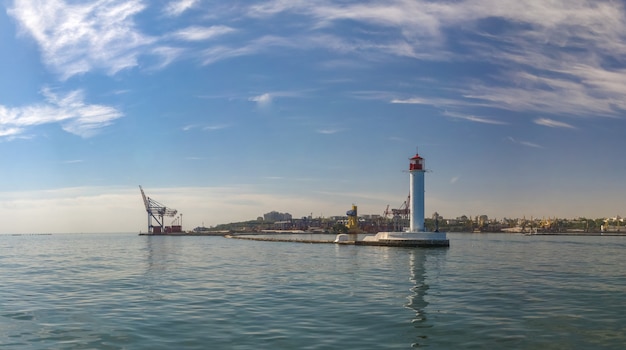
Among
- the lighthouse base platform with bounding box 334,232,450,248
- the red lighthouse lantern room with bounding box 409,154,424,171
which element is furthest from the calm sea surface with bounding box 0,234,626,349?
the red lighthouse lantern room with bounding box 409,154,424,171

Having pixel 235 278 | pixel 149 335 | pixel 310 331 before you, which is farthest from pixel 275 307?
pixel 235 278

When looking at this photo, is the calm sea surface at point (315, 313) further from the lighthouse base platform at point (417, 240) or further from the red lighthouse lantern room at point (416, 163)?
the red lighthouse lantern room at point (416, 163)

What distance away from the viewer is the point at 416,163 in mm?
92188

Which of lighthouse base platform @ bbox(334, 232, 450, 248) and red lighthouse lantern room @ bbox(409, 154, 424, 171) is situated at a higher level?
red lighthouse lantern room @ bbox(409, 154, 424, 171)

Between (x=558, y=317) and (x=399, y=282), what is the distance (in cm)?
1514

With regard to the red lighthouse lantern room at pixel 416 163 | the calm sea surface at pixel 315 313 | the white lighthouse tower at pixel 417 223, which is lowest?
the calm sea surface at pixel 315 313

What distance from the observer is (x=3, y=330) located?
20.2 metres

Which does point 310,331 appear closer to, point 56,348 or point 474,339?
point 474,339

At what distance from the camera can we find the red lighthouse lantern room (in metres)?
91.8

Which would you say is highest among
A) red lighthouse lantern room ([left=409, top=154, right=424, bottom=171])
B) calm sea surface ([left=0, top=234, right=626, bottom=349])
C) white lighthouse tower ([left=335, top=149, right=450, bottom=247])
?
red lighthouse lantern room ([left=409, top=154, right=424, bottom=171])

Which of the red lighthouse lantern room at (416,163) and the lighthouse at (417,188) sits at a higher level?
the red lighthouse lantern room at (416,163)

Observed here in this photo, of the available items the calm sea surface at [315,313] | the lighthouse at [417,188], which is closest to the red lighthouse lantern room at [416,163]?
the lighthouse at [417,188]

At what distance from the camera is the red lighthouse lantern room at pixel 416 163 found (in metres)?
91.8

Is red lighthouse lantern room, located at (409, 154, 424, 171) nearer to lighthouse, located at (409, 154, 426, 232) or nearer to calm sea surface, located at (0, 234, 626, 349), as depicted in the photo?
lighthouse, located at (409, 154, 426, 232)
